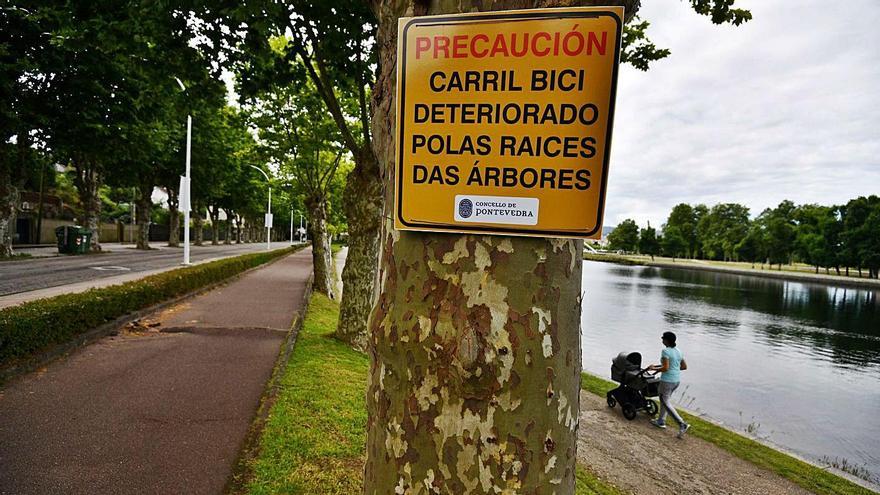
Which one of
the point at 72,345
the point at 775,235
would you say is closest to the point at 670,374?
the point at 72,345

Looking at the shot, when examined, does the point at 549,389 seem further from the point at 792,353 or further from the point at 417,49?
the point at 792,353

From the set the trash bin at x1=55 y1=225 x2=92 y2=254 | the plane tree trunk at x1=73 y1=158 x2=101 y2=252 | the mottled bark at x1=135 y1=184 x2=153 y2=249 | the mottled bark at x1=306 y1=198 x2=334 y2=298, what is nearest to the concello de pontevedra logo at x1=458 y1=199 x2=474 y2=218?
the mottled bark at x1=306 y1=198 x2=334 y2=298

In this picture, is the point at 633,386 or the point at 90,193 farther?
the point at 90,193

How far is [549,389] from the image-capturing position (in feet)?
4.03

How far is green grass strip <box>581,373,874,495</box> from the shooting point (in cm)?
773

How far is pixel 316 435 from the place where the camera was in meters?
5.00

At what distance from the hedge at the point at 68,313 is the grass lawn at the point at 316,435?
3.52 meters

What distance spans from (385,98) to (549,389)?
3.41 ft

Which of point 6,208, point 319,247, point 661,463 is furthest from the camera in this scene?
point 6,208

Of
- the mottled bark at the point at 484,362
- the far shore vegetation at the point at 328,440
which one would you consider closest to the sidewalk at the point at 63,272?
the far shore vegetation at the point at 328,440

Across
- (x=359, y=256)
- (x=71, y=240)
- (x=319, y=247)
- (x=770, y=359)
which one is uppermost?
(x=359, y=256)

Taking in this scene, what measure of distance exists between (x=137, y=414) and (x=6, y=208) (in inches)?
903

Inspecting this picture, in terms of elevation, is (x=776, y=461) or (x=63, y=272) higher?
(x=63, y=272)

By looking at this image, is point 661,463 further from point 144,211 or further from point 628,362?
point 144,211
